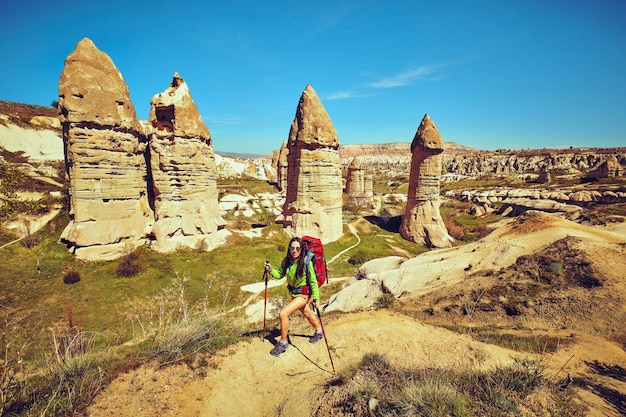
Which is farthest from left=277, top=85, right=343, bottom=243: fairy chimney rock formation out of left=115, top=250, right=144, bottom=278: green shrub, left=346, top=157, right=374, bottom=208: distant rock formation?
left=346, top=157, right=374, bottom=208: distant rock formation

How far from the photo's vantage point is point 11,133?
2978cm

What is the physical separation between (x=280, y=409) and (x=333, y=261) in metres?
15.7

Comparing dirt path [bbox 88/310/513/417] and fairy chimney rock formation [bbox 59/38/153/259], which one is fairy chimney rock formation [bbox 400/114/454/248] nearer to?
dirt path [bbox 88/310/513/417]

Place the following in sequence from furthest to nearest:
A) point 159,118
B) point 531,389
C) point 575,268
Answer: point 159,118, point 575,268, point 531,389

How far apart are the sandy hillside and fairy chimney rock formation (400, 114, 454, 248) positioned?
17.9 m

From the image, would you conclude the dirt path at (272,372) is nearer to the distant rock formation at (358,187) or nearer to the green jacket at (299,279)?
the green jacket at (299,279)

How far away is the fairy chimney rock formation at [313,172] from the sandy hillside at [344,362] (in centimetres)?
1594

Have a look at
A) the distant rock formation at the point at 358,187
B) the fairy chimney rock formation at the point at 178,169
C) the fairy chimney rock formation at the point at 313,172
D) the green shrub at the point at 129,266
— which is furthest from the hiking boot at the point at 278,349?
the distant rock formation at the point at 358,187

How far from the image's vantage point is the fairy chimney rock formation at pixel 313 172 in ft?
72.7

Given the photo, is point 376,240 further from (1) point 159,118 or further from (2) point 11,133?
(2) point 11,133

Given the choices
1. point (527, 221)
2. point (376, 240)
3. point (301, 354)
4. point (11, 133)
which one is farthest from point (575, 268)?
point (11, 133)

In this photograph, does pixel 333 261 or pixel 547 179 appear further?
pixel 547 179

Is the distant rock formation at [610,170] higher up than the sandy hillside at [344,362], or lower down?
higher up

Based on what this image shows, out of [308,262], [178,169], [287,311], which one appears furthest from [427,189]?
[287,311]
